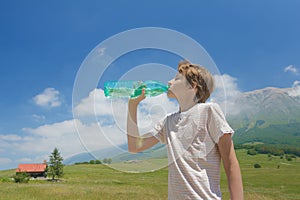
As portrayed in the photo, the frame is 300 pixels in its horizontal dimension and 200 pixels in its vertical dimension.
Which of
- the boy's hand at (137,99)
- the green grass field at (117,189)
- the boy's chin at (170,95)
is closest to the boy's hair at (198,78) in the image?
the boy's chin at (170,95)

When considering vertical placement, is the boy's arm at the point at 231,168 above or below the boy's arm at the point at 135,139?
below

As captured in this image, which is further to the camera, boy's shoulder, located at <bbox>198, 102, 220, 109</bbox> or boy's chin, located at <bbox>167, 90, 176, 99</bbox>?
boy's chin, located at <bbox>167, 90, 176, 99</bbox>

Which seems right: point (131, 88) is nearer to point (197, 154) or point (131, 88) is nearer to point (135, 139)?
point (135, 139)

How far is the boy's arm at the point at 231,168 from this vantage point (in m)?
1.89

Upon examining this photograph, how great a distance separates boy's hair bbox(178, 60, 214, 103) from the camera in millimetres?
2059

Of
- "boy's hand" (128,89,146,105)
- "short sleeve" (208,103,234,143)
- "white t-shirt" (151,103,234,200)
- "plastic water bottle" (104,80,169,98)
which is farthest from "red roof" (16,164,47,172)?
"short sleeve" (208,103,234,143)

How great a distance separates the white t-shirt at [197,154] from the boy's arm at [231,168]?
0.04m

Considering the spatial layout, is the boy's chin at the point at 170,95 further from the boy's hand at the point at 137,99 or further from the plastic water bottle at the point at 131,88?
the boy's hand at the point at 137,99

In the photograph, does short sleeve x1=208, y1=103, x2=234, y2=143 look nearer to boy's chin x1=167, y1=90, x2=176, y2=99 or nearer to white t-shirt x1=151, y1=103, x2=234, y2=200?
white t-shirt x1=151, y1=103, x2=234, y2=200

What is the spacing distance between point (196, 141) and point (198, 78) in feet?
1.24

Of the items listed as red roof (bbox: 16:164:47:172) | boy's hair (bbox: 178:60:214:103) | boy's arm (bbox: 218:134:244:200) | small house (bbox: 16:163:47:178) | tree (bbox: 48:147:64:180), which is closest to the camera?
boy's arm (bbox: 218:134:244:200)

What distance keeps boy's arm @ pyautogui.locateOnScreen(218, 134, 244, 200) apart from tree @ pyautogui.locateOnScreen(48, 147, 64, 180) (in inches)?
1722

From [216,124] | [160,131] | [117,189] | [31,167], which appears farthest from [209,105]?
[31,167]

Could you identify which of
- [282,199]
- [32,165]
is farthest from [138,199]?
[32,165]
